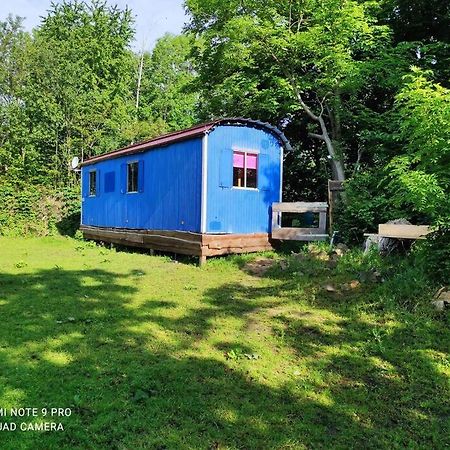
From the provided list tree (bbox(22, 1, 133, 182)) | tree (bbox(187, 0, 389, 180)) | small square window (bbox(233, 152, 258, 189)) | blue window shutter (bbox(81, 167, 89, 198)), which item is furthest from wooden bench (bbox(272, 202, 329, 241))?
tree (bbox(22, 1, 133, 182))

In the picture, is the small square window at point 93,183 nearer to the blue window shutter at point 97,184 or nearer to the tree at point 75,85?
the blue window shutter at point 97,184

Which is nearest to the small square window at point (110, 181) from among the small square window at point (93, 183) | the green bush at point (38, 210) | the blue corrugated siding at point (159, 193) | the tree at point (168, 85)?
the blue corrugated siding at point (159, 193)

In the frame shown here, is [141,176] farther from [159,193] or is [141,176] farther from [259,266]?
[259,266]

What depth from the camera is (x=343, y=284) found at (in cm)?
691

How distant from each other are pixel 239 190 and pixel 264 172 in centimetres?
101

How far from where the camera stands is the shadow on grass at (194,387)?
3049mm

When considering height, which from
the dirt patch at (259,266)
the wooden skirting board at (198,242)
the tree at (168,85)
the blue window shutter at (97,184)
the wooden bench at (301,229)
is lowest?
the dirt patch at (259,266)

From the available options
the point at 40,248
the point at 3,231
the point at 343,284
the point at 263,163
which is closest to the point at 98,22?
the point at 3,231

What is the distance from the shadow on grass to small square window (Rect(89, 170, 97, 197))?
10888 mm

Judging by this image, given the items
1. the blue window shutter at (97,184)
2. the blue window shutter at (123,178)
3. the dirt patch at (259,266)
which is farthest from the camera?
the blue window shutter at (97,184)

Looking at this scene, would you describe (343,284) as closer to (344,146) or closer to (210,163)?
(210,163)

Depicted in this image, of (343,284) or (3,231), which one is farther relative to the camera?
(3,231)

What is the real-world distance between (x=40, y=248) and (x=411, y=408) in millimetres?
13068

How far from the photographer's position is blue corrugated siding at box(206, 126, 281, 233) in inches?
406
